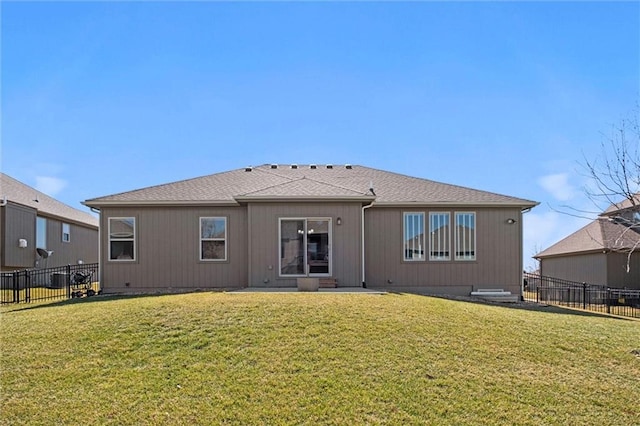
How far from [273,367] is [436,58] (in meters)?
10.2

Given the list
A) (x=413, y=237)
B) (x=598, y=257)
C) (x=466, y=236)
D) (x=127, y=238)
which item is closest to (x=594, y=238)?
(x=598, y=257)

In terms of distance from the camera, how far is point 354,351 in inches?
314

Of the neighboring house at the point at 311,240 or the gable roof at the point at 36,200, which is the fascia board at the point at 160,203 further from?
the gable roof at the point at 36,200

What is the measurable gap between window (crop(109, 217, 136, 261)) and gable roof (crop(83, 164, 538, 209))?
650 mm

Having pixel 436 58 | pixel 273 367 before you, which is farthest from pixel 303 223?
pixel 273 367

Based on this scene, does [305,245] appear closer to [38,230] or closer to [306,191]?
[306,191]

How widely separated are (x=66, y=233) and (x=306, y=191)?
16.3m

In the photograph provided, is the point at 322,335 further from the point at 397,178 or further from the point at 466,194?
the point at 397,178

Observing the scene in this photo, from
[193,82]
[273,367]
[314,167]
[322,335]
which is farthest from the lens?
[314,167]

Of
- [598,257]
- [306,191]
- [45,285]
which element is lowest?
[45,285]

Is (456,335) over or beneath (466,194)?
beneath

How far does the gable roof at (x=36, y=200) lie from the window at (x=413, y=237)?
15455 millimetres

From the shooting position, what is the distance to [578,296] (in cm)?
2106

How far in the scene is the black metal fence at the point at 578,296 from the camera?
1859 centimetres
